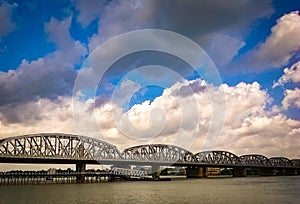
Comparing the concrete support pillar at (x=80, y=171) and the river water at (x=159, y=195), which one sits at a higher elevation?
the concrete support pillar at (x=80, y=171)

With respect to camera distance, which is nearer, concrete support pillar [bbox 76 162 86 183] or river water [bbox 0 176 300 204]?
river water [bbox 0 176 300 204]

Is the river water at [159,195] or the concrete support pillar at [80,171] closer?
the river water at [159,195]

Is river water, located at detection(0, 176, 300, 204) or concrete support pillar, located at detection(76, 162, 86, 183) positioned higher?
concrete support pillar, located at detection(76, 162, 86, 183)

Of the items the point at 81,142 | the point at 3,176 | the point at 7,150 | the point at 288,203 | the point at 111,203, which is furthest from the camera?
the point at 81,142

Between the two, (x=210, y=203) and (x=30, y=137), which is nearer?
(x=210, y=203)

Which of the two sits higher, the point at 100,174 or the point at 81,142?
the point at 81,142

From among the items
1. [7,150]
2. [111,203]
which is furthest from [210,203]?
[7,150]

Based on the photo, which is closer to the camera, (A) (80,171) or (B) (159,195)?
(B) (159,195)

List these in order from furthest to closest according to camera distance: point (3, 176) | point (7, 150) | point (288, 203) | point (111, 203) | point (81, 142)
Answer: point (81, 142) < point (3, 176) < point (7, 150) < point (111, 203) < point (288, 203)

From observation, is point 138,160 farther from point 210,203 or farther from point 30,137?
point 210,203

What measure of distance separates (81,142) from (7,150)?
1616 inches

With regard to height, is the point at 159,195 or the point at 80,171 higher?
the point at 80,171

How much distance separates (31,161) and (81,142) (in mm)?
30781

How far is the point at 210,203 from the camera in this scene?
59031 mm
